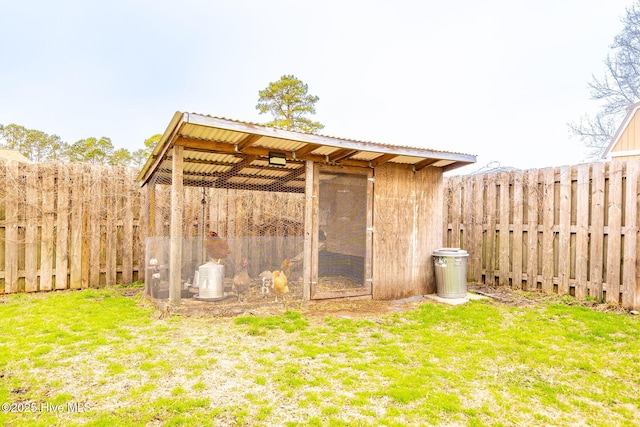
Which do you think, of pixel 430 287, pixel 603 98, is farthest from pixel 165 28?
pixel 603 98

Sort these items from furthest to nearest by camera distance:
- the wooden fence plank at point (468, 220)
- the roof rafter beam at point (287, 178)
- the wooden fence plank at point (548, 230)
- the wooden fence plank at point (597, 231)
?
the wooden fence plank at point (468, 220) → the roof rafter beam at point (287, 178) → the wooden fence plank at point (548, 230) → the wooden fence plank at point (597, 231)

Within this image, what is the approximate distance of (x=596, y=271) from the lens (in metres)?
5.45

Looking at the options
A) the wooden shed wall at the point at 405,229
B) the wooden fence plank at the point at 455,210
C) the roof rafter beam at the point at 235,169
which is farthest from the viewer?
the wooden fence plank at the point at 455,210

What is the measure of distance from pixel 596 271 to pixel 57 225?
9.25m

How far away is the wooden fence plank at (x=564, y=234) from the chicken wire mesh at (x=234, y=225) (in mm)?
4512

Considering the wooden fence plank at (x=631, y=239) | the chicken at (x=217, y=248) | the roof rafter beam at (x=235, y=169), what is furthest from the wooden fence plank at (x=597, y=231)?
the chicken at (x=217, y=248)

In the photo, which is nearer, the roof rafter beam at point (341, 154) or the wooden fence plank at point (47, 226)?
the roof rafter beam at point (341, 154)

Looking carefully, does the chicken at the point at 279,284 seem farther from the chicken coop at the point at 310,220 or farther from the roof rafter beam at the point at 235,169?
the roof rafter beam at the point at 235,169

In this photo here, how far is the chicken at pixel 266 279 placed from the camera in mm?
5680

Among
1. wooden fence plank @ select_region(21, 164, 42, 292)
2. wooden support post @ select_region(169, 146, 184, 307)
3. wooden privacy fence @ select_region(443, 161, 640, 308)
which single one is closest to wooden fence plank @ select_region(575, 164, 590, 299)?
wooden privacy fence @ select_region(443, 161, 640, 308)

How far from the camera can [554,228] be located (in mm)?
6098

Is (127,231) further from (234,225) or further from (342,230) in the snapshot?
(342,230)

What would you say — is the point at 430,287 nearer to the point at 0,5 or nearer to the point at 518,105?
the point at 0,5

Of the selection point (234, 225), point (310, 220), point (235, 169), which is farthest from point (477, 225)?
point (234, 225)
